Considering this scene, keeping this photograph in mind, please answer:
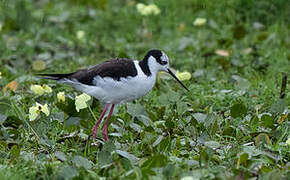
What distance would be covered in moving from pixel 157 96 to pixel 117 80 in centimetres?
119

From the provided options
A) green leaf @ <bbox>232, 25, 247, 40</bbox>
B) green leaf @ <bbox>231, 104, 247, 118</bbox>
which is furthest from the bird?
green leaf @ <bbox>232, 25, 247, 40</bbox>

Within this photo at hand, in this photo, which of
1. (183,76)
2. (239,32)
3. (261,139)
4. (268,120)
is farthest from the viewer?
(239,32)

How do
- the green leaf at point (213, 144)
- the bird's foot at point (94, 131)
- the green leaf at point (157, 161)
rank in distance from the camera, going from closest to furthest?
the green leaf at point (157, 161)
the green leaf at point (213, 144)
the bird's foot at point (94, 131)

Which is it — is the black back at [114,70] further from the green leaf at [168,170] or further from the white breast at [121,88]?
the green leaf at [168,170]

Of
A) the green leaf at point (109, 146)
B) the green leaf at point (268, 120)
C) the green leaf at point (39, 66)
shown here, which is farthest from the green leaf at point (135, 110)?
the green leaf at point (39, 66)

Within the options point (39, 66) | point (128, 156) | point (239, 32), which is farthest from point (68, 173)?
point (239, 32)

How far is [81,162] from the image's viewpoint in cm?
376

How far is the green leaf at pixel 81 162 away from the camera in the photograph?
3733 mm

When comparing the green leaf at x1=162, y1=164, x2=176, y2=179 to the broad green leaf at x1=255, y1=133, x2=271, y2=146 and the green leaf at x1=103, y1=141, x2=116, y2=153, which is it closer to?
the green leaf at x1=103, y1=141, x2=116, y2=153

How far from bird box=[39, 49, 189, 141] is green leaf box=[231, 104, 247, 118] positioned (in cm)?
69

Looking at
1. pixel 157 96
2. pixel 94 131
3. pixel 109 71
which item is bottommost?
pixel 157 96

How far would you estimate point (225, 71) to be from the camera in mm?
6438

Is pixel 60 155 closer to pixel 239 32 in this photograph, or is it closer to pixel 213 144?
→ pixel 213 144

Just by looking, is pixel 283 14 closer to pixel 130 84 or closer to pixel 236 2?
pixel 236 2
